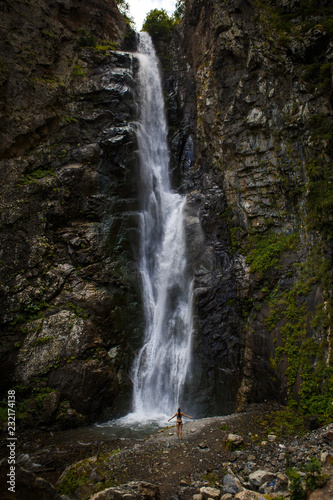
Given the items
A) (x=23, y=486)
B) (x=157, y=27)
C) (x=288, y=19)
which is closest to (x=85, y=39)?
(x=157, y=27)

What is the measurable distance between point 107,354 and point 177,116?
18065mm

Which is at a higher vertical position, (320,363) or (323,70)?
(323,70)

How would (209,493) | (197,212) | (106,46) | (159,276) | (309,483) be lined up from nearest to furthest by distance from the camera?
(309,483) → (209,493) → (159,276) → (197,212) → (106,46)

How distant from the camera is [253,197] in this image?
15219 mm

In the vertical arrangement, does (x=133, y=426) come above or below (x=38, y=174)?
below

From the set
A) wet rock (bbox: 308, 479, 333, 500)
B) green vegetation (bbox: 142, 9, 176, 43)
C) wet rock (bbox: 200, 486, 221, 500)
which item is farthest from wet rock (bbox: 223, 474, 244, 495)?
green vegetation (bbox: 142, 9, 176, 43)

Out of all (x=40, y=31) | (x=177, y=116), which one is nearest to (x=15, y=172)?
(x=40, y=31)

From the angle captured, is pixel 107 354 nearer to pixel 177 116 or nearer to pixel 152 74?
pixel 177 116

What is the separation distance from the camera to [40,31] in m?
18.5

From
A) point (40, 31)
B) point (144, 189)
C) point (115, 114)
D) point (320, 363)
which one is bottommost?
point (320, 363)

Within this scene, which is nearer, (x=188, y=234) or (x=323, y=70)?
(x=323, y=70)

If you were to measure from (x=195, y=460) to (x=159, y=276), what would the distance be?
1009 cm

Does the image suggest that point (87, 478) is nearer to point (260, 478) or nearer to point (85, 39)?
point (260, 478)

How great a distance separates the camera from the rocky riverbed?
6.25 metres
